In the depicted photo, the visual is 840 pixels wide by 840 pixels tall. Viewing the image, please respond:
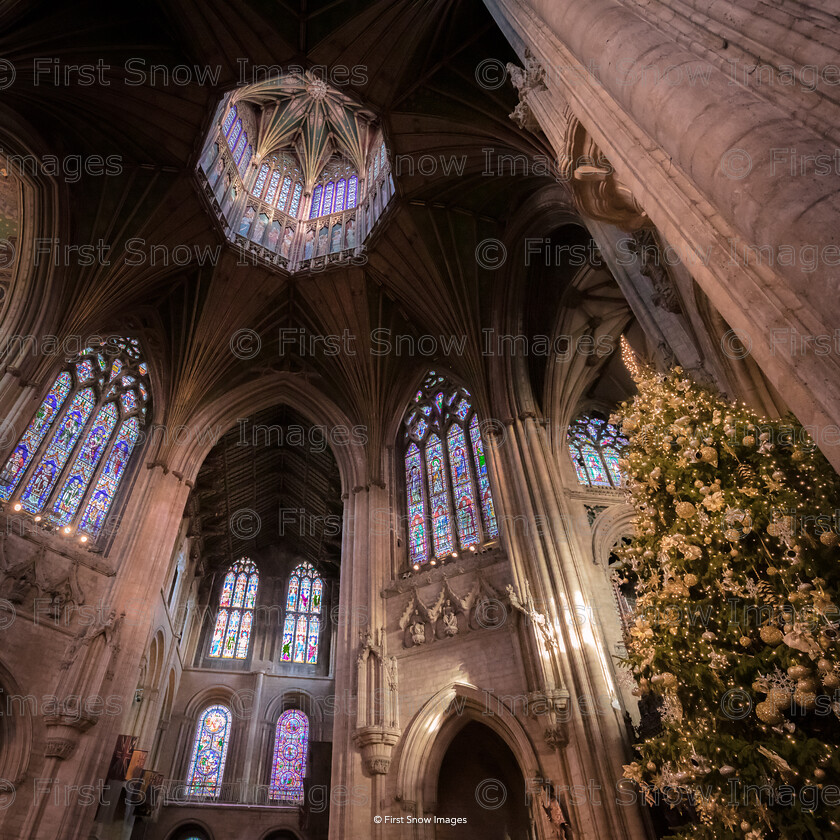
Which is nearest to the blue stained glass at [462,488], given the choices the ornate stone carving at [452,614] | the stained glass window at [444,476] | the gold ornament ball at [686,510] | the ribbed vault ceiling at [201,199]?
the stained glass window at [444,476]

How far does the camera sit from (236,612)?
2092 cm

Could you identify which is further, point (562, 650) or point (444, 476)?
point (444, 476)

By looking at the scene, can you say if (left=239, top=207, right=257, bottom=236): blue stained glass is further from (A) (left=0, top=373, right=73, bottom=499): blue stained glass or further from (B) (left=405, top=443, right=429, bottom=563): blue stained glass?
(B) (left=405, top=443, right=429, bottom=563): blue stained glass

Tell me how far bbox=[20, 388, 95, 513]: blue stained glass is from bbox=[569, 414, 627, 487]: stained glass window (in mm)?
10913

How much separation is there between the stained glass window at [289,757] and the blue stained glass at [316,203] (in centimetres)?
1595

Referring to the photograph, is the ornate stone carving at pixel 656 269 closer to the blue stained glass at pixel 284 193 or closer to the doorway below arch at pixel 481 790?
the doorway below arch at pixel 481 790

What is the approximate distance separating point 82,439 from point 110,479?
3.54ft

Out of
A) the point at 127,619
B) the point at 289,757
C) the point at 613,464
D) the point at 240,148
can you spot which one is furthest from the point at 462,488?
the point at 240,148

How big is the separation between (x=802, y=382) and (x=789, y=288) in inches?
17.4

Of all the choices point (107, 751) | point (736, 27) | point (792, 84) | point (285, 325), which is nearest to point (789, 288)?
point (792, 84)

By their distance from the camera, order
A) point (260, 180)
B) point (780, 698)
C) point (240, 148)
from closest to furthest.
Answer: point (780, 698)
point (240, 148)
point (260, 180)

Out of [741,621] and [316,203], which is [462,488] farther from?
[316,203]

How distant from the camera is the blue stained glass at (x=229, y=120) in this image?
1592cm

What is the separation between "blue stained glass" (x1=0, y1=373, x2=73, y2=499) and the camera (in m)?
10.8
